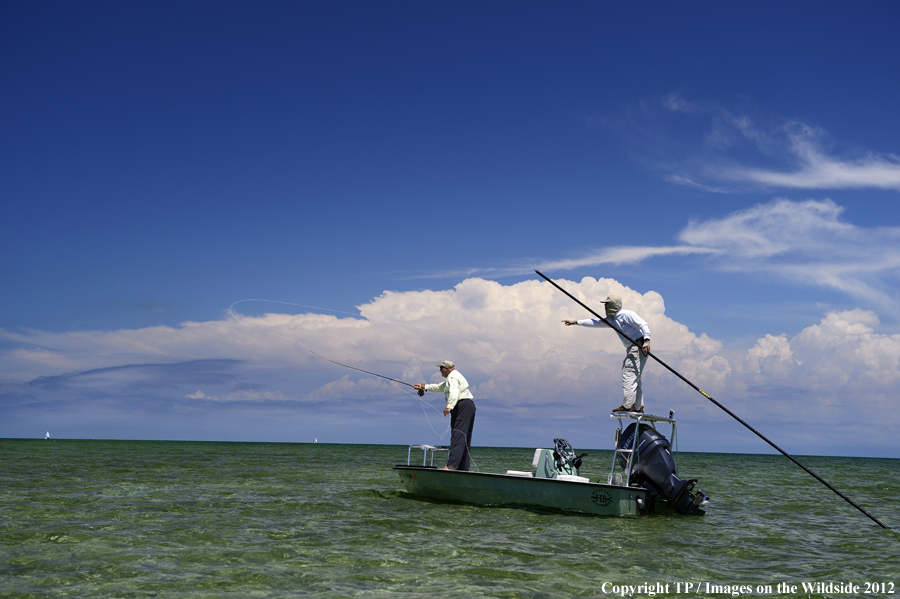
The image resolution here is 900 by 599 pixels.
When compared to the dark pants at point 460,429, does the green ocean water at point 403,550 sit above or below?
below

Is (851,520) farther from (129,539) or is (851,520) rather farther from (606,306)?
(129,539)

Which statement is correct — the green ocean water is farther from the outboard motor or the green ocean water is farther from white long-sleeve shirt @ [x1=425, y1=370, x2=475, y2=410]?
white long-sleeve shirt @ [x1=425, y1=370, x2=475, y2=410]

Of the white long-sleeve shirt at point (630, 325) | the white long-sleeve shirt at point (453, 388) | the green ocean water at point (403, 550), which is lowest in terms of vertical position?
the green ocean water at point (403, 550)

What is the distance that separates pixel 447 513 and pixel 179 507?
4.83 m

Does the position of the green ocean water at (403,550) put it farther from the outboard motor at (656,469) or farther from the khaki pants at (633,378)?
the khaki pants at (633,378)

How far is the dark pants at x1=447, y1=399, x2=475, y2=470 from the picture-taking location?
12.2 meters

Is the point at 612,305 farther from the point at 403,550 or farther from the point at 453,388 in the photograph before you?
the point at 403,550

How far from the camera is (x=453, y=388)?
12.2 m

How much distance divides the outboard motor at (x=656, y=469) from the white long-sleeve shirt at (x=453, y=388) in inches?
113

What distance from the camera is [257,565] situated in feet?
23.5

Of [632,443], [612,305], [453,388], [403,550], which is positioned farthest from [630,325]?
[403,550]

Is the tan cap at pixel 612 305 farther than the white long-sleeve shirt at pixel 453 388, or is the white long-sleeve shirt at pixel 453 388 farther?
the white long-sleeve shirt at pixel 453 388

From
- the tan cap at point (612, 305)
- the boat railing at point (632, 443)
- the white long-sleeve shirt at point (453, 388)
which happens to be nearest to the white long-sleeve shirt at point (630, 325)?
the tan cap at point (612, 305)

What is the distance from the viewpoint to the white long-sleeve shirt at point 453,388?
12180 mm
